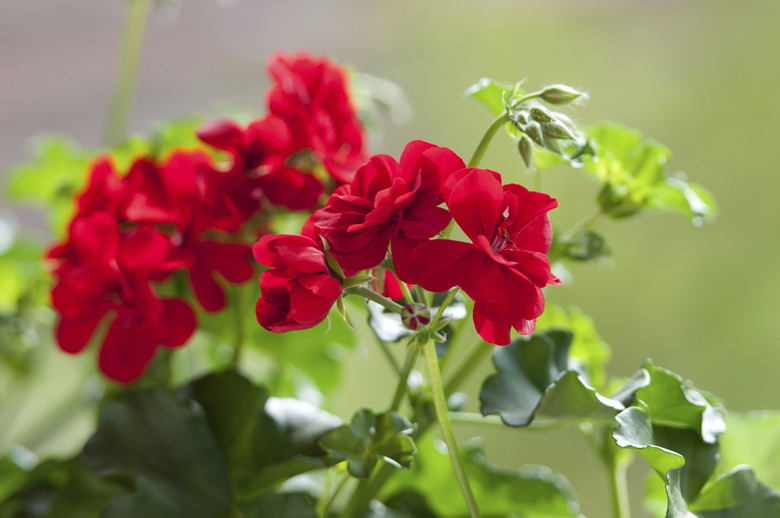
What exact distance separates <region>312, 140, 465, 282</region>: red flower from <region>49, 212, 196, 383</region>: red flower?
189 millimetres

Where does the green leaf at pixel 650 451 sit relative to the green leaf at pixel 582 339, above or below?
above

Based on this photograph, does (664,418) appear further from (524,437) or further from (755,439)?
(524,437)

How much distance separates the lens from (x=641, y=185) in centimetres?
48

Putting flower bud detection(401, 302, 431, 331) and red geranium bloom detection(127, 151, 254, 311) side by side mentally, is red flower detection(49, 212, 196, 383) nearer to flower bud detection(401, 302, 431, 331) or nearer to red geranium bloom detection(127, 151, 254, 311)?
red geranium bloom detection(127, 151, 254, 311)

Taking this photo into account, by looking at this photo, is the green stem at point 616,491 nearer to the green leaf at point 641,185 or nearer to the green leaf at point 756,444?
the green leaf at point 756,444

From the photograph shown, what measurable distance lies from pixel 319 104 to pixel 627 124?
1.89 ft

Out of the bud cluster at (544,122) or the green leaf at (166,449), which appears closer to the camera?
the bud cluster at (544,122)

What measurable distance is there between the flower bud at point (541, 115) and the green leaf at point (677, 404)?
163 millimetres

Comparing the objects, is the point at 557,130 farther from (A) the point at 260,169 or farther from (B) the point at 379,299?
(A) the point at 260,169

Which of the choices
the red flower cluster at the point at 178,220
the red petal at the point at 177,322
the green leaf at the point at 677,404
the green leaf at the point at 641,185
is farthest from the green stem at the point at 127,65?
the green leaf at the point at 677,404

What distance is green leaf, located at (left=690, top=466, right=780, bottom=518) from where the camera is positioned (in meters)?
0.42

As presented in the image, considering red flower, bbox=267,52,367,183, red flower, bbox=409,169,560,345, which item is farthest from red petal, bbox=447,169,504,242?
red flower, bbox=267,52,367,183

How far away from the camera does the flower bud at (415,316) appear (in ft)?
1.15

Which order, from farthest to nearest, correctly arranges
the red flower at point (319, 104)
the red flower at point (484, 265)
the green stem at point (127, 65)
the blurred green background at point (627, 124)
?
the blurred green background at point (627, 124) < the green stem at point (127, 65) < the red flower at point (319, 104) < the red flower at point (484, 265)
